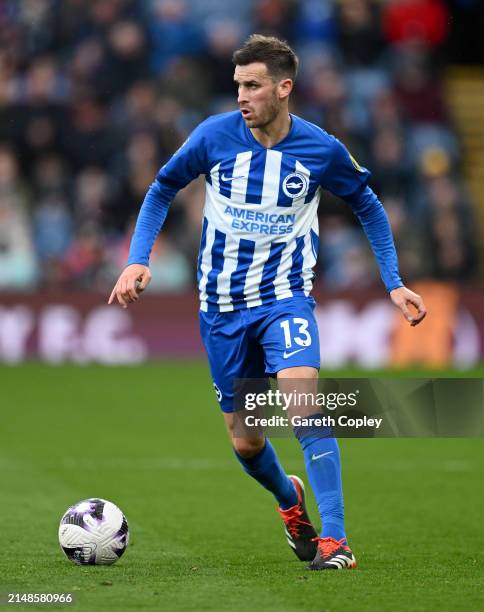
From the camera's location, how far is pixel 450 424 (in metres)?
6.19

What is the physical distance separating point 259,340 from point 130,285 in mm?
690

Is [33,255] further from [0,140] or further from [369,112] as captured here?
[369,112]

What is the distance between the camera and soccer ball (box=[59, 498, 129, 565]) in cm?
579

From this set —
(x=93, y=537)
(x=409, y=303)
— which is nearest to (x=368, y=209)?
(x=409, y=303)

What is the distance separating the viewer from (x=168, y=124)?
17438 millimetres

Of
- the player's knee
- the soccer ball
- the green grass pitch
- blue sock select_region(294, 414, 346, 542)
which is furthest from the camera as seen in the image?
the player's knee

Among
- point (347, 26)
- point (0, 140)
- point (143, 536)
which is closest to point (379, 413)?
point (143, 536)

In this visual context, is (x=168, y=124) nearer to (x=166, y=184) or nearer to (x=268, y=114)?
(x=166, y=184)

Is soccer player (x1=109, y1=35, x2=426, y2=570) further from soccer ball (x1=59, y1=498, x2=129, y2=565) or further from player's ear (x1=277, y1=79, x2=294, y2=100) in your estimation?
soccer ball (x1=59, y1=498, x2=129, y2=565)

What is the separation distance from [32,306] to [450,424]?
10.4 m

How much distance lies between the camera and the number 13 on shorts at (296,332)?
5.81 m

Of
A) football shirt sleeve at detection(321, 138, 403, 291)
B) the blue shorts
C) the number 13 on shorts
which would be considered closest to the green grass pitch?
the blue shorts

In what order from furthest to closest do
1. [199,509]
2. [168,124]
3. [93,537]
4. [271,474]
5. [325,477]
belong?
[168,124]
[199,509]
[271,474]
[93,537]
[325,477]

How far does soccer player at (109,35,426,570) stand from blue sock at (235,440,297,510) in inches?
0.7
